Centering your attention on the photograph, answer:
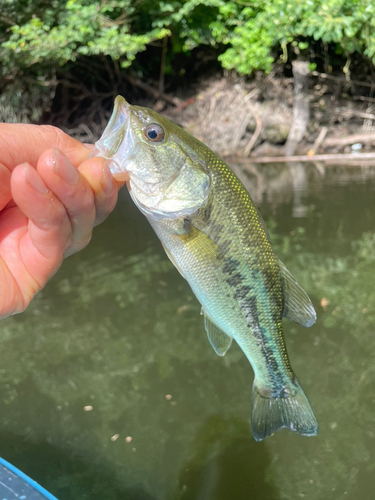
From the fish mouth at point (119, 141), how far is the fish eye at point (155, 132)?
2.7 inches

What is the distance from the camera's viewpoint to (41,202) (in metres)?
1.23

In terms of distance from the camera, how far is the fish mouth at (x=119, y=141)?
1.47 meters

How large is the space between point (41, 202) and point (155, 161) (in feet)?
1.62

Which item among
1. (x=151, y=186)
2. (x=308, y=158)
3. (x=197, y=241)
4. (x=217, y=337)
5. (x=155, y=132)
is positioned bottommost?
(x=308, y=158)

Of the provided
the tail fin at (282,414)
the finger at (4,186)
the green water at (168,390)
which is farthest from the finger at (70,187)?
the green water at (168,390)

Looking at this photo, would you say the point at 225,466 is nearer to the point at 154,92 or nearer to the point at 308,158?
the point at 308,158

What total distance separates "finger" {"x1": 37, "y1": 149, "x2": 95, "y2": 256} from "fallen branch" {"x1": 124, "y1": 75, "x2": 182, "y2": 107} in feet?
40.9

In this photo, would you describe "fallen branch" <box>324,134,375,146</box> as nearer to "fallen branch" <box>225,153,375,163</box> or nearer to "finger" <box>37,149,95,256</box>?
"fallen branch" <box>225,153,375,163</box>

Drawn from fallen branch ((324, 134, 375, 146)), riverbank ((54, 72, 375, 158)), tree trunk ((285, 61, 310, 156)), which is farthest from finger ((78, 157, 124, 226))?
fallen branch ((324, 134, 375, 146))

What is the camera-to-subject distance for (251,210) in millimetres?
1610

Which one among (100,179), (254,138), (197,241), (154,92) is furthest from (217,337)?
(154,92)

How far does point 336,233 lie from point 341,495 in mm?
3373

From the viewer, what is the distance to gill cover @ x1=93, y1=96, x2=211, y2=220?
1.50 meters

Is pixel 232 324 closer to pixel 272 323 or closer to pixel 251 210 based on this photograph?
pixel 272 323
